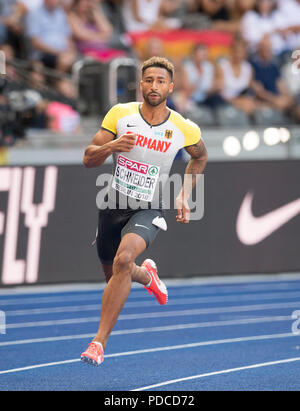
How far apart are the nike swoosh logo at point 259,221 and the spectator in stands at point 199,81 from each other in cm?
251

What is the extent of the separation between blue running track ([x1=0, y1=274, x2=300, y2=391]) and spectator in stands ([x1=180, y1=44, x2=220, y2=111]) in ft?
11.4

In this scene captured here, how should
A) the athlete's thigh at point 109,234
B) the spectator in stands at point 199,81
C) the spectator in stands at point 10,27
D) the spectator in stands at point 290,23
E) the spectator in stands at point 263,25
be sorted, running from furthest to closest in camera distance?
1. the spectator in stands at point 290,23
2. the spectator in stands at point 263,25
3. the spectator in stands at point 199,81
4. the spectator in stands at point 10,27
5. the athlete's thigh at point 109,234

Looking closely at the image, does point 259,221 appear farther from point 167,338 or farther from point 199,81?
point 167,338

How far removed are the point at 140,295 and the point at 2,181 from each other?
224 centimetres

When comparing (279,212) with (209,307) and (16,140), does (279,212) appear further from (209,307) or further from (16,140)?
(16,140)

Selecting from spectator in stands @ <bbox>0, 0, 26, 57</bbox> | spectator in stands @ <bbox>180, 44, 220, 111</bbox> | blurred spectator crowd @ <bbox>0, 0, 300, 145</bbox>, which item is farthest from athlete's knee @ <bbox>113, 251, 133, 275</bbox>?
spectator in stands @ <bbox>180, 44, 220, 111</bbox>

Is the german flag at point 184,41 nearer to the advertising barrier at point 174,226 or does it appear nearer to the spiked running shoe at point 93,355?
the advertising barrier at point 174,226

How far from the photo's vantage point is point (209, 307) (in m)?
10.7

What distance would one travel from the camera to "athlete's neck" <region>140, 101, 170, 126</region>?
6762 millimetres

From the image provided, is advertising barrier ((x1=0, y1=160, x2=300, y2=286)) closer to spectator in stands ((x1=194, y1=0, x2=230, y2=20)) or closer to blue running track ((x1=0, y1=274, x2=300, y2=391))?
blue running track ((x1=0, y1=274, x2=300, y2=391))

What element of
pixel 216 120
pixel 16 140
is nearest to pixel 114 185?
pixel 16 140

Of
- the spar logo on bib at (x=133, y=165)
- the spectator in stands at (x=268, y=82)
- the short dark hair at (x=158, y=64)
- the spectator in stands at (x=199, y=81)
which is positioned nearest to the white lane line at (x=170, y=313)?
the spar logo on bib at (x=133, y=165)

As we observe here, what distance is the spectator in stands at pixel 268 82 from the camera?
15.4 meters

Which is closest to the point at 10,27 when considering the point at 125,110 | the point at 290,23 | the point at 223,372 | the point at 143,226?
the point at 290,23
